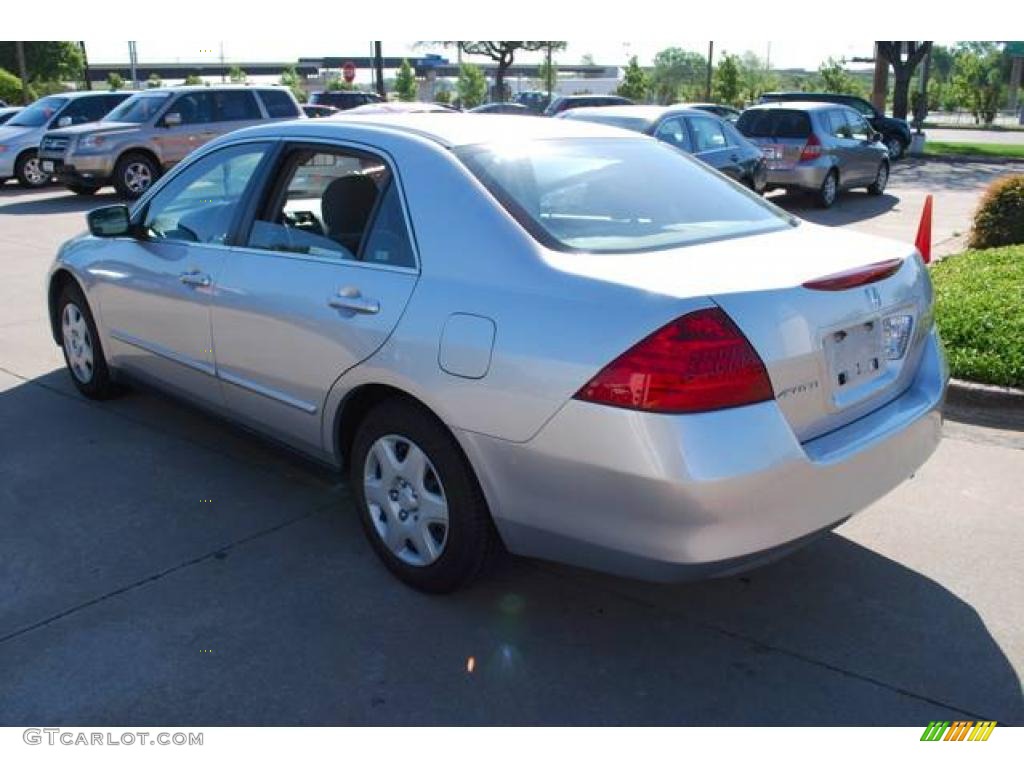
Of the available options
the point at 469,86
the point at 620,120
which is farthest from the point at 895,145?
the point at 469,86

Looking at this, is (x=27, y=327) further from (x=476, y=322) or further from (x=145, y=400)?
(x=476, y=322)

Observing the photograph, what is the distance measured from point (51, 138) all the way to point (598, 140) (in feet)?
52.8

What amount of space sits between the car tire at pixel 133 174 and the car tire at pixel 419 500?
1454cm

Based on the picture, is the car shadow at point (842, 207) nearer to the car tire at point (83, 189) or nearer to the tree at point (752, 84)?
the car tire at point (83, 189)

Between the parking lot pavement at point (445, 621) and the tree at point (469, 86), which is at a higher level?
the tree at point (469, 86)

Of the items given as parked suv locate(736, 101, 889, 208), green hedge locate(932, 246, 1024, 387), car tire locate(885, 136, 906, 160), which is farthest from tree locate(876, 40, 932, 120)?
green hedge locate(932, 246, 1024, 387)

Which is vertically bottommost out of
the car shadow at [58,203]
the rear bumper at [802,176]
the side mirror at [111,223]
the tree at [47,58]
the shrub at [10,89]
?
the car shadow at [58,203]

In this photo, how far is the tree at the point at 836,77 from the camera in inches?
1809

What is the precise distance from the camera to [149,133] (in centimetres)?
1655

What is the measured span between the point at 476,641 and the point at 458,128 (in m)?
1.90

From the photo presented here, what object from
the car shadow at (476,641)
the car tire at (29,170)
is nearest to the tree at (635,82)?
the car tire at (29,170)

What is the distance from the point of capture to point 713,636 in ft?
10.6

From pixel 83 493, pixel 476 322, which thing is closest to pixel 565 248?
pixel 476 322

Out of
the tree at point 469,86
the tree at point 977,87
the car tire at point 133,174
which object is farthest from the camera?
the tree at point 469,86
